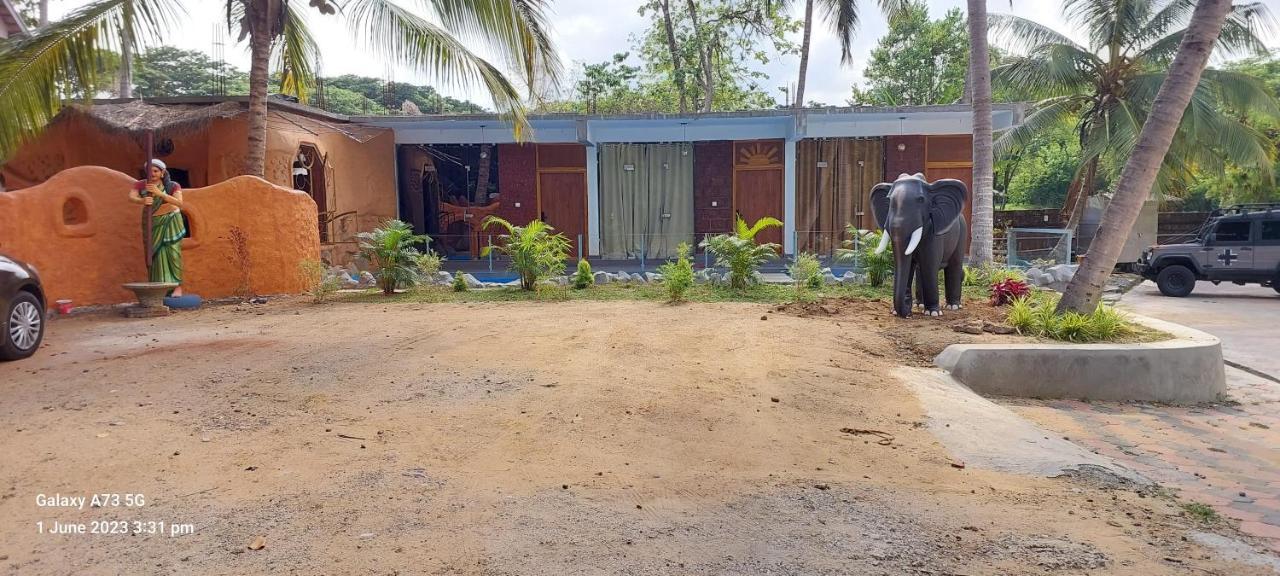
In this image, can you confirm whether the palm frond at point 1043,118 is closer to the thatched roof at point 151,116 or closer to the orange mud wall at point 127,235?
the orange mud wall at point 127,235

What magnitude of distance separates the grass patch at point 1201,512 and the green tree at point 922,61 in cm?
2473

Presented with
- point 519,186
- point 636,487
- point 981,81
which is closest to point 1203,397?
point 636,487

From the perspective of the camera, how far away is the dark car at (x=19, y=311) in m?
6.03

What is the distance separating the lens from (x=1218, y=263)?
1359 centimetres

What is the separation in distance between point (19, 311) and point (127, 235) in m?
3.63

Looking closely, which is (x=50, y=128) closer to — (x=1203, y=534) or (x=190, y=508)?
(x=190, y=508)

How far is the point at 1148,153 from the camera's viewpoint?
22.7 ft

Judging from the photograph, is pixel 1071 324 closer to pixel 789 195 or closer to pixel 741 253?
pixel 741 253

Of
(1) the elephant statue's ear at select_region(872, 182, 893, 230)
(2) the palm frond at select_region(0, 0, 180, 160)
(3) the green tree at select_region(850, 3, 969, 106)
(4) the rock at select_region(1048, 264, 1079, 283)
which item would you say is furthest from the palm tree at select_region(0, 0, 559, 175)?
(3) the green tree at select_region(850, 3, 969, 106)

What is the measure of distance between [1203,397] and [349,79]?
4396 cm

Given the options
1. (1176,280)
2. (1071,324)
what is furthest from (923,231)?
(1176,280)

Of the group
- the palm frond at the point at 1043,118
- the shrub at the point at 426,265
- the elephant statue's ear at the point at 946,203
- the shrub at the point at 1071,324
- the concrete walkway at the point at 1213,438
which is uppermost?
the palm frond at the point at 1043,118

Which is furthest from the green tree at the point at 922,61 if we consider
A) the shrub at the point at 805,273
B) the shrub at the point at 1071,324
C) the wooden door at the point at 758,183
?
the shrub at the point at 1071,324

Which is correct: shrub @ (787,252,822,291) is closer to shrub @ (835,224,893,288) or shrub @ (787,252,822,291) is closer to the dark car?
shrub @ (835,224,893,288)
